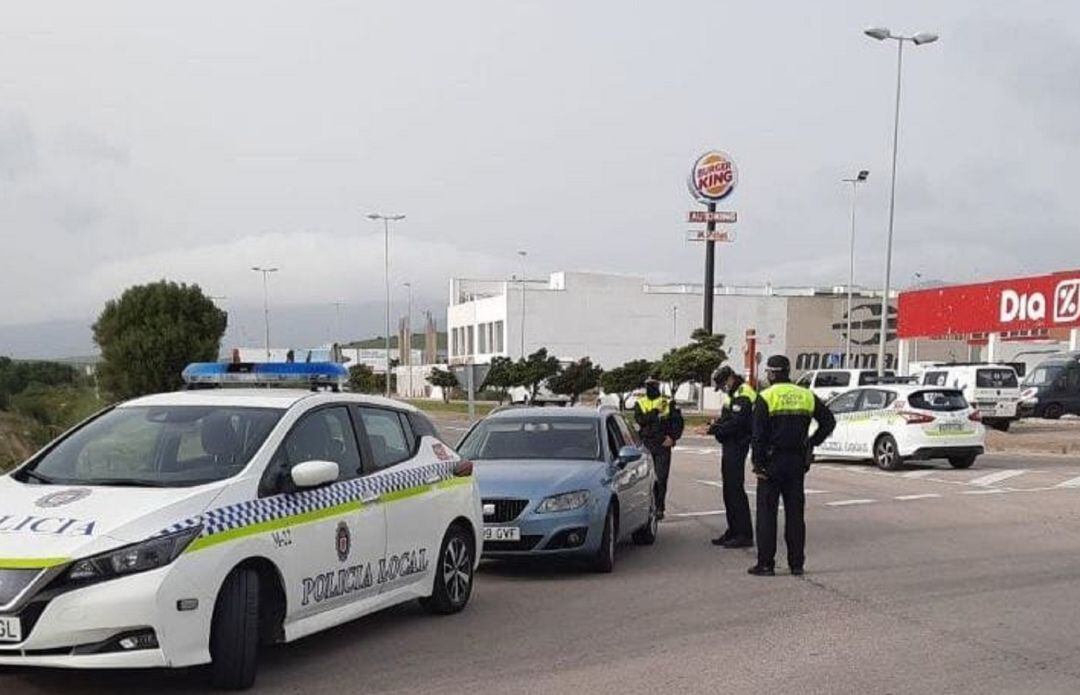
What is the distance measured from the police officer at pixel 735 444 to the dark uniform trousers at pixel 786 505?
5.61 feet

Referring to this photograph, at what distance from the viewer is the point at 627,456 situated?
38.0 feet

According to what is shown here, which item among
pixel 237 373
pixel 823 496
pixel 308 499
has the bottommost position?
pixel 823 496

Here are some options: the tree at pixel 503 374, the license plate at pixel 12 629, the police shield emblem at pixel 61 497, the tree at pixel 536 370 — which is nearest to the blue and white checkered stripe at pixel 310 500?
the police shield emblem at pixel 61 497

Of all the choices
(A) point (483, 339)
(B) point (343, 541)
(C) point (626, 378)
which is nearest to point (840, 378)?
(C) point (626, 378)

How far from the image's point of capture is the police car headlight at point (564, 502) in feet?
34.1

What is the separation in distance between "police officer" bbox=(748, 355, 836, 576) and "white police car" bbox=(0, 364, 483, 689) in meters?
3.03

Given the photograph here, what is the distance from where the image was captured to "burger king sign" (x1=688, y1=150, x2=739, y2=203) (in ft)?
173

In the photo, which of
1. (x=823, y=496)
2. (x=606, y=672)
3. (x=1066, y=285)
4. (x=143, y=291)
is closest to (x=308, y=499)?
(x=606, y=672)

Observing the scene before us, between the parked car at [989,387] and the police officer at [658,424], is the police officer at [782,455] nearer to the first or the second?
the police officer at [658,424]

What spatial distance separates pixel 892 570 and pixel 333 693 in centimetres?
634

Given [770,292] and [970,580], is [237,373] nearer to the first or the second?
[970,580]

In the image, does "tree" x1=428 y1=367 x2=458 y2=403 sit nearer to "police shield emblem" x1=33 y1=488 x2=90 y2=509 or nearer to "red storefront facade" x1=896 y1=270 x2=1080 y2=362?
"red storefront facade" x1=896 y1=270 x2=1080 y2=362

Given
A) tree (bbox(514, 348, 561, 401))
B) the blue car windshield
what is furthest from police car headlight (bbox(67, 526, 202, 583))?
tree (bbox(514, 348, 561, 401))

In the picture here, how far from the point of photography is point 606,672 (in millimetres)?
7074
